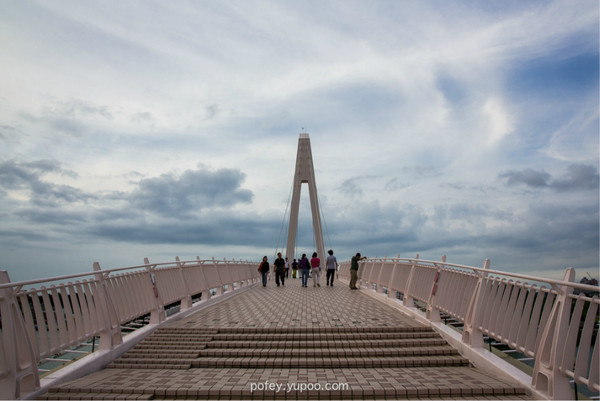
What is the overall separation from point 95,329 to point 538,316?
6134 mm

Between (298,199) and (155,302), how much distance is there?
36291mm

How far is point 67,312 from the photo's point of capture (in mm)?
6148

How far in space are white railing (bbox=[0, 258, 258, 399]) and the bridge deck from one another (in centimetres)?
50

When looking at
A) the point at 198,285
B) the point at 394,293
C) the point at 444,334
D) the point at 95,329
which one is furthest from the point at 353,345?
the point at 198,285

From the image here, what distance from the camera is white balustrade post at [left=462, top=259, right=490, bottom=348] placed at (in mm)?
6742

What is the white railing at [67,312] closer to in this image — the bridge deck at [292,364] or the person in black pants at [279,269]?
the bridge deck at [292,364]

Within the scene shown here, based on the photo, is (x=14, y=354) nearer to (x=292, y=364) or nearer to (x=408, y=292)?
(x=292, y=364)

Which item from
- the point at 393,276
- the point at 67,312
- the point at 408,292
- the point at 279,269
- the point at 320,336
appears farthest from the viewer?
the point at 279,269

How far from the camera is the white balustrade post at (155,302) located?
9.12 metres

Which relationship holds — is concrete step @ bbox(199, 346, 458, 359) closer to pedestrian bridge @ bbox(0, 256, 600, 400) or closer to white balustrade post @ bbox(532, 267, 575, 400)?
pedestrian bridge @ bbox(0, 256, 600, 400)

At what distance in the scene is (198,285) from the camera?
1269cm

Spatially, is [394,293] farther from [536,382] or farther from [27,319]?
[27,319]

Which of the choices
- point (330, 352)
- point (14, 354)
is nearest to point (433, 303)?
point (330, 352)

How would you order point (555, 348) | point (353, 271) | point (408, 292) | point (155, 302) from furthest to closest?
point (353, 271) < point (408, 292) < point (155, 302) < point (555, 348)
